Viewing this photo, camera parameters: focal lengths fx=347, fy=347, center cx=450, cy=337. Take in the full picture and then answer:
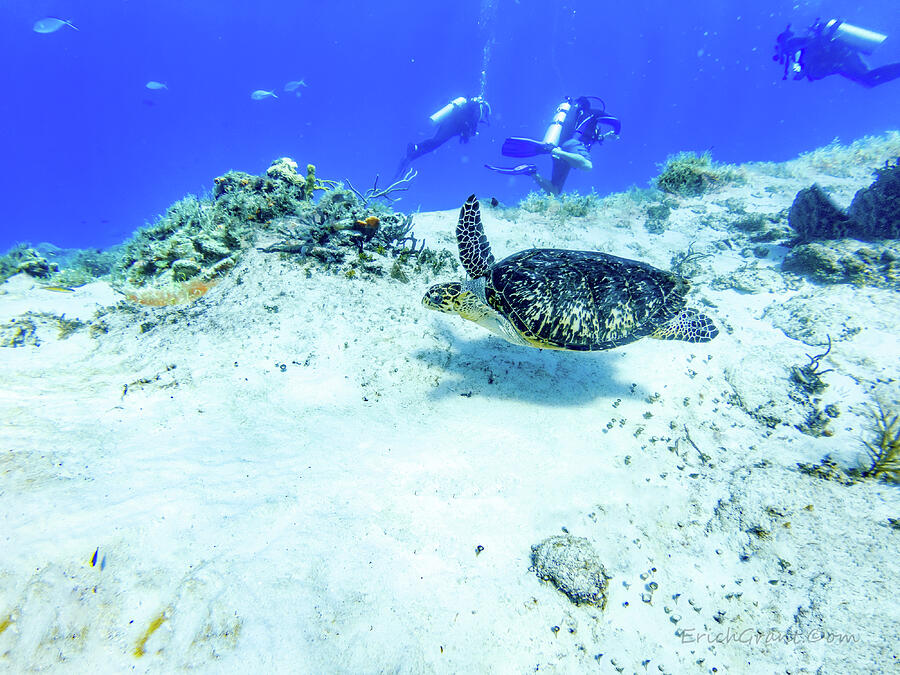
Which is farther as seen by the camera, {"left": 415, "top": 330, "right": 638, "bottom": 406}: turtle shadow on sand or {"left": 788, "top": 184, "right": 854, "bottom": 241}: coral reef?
{"left": 788, "top": 184, "right": 854, "bottom": 241}: coral reef

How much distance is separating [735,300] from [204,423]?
8.39 metres

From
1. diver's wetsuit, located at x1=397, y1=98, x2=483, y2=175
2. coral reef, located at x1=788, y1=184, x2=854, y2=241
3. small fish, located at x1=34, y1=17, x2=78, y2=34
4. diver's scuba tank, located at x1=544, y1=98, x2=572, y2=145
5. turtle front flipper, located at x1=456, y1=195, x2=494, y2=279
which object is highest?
small fish, located at x1=34, y1=17, x2=78, y2=34

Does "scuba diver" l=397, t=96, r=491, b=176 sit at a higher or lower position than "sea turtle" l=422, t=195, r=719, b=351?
higher

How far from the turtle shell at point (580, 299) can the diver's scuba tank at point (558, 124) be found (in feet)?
46.7

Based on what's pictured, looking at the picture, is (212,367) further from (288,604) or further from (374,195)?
(374,195)

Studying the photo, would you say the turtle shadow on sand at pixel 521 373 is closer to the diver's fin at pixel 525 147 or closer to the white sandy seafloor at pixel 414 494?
the white sandy seafloor at pixel 414 494

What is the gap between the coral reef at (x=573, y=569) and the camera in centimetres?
254

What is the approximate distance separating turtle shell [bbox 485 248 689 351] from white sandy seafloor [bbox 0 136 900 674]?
879mm

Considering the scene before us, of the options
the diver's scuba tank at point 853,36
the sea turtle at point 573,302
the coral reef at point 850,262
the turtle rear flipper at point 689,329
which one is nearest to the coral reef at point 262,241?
the sea turtle at point 573,302

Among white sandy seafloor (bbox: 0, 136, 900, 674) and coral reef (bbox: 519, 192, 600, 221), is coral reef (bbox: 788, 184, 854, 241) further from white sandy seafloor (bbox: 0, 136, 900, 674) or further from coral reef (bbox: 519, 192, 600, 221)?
coral reef (bbox: 519, 192, 600, 221)

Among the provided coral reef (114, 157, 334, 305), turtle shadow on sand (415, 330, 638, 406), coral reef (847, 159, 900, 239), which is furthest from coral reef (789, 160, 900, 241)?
coral reef (114, 157, 334, 305)

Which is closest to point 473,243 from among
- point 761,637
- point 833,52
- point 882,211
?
point 761,637

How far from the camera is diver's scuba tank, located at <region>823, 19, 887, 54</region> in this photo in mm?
16938

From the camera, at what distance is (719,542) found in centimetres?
294
